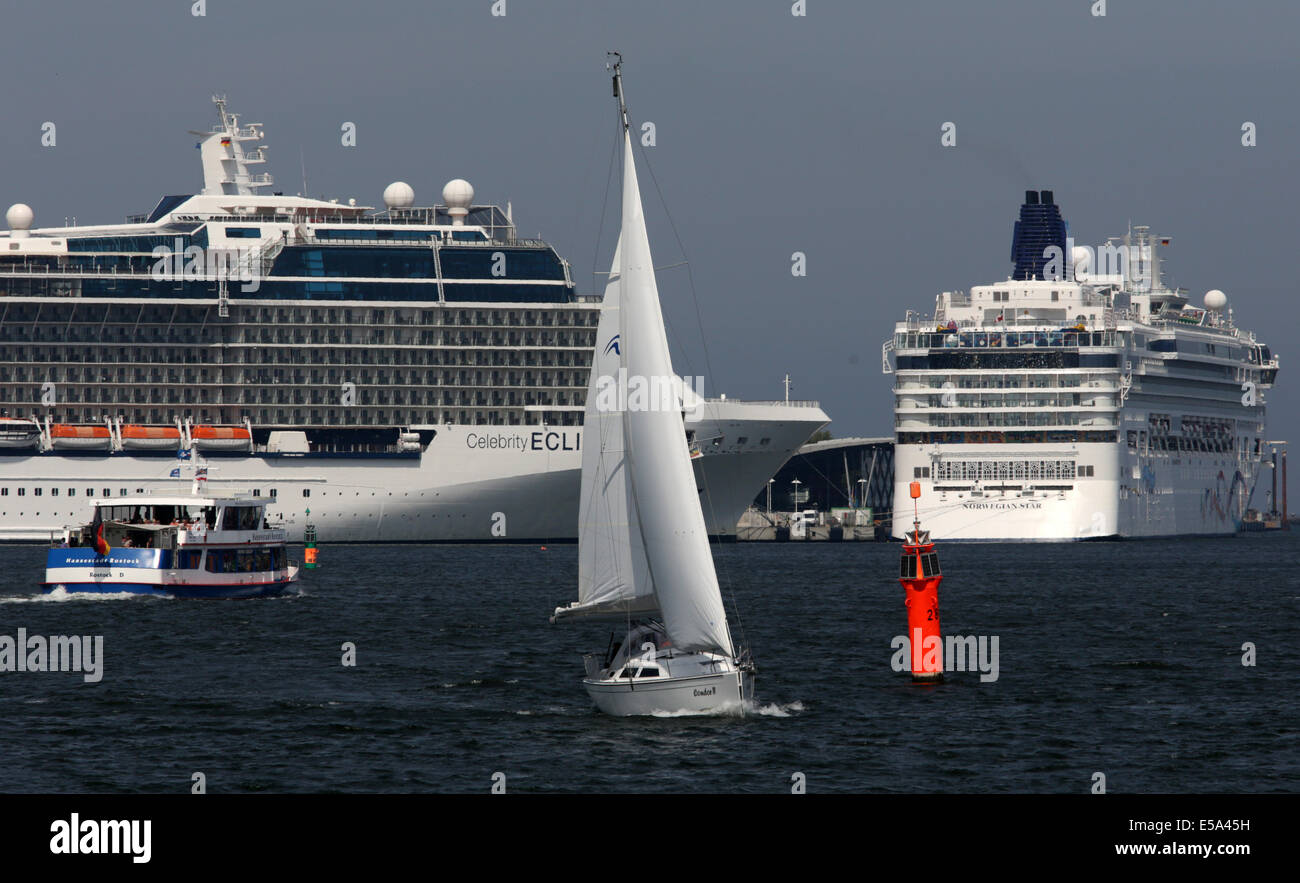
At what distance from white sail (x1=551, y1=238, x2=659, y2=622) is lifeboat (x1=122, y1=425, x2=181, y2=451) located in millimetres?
83389

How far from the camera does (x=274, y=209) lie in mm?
117375

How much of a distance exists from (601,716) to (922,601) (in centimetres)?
702

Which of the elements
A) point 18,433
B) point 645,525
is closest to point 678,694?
point 645,525

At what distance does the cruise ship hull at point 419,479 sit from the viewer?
355 feet

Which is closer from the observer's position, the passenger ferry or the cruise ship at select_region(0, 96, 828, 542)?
the passenger ferry

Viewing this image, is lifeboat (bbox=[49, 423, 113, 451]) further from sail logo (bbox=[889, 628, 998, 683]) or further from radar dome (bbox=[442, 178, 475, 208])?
sail logo (bbox=[889, 628, 998, 683])

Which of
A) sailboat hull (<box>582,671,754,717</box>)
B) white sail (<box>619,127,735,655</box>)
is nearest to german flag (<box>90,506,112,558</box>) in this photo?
sailboat hull (<box>582,671,754,717</box>)

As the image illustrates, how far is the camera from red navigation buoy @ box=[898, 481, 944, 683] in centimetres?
3488

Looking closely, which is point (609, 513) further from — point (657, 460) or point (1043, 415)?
point (1043, 415)

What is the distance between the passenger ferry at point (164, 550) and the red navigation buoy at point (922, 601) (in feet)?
105

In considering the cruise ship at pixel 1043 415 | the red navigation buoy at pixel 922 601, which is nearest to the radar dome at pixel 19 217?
the cruise ship at pixel 1043 415

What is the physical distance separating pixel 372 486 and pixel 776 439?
23.2m
